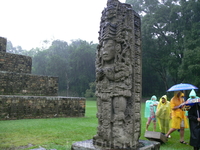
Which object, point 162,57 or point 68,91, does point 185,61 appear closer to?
point 162,57

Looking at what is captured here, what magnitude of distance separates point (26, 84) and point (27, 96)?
1.73 m

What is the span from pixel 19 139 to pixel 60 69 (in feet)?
95.2

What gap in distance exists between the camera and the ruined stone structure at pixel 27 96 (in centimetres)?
886

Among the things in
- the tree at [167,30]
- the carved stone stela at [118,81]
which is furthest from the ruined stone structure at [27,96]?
the tree at [167,30]

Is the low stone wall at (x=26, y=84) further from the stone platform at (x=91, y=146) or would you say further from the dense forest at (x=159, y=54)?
the dense forest at (x=159, y=54)

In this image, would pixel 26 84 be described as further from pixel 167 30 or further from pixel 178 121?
pixel 167 30

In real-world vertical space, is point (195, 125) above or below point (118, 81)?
below

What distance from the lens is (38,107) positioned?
9.45m

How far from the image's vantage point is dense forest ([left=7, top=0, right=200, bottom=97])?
58.6ft

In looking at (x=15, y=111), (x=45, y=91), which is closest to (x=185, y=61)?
(x=45, y=91)

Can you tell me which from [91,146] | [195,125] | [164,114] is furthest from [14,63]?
[195,125]

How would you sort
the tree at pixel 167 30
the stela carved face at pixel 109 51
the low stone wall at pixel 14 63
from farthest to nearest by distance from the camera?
the tree at pixel 167 30, the low stone wall at pixel 14 63, the stela carved face at pixel 109 51

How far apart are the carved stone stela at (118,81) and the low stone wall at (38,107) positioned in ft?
20.4

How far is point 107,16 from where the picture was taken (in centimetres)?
398
